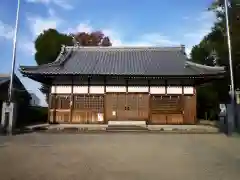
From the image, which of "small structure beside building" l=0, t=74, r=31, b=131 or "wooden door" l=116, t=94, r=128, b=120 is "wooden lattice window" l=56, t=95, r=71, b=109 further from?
"wooden door" l=116, t=94, r=128, b=120

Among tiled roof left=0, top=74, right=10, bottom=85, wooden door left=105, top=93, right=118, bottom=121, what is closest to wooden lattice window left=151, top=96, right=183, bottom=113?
wooden door left=105, top=93, right=118, bottom=121

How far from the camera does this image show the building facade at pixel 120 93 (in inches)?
990

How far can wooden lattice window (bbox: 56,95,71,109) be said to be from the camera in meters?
25.9

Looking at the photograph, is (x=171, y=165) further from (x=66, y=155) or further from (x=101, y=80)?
(x=101, y=80)

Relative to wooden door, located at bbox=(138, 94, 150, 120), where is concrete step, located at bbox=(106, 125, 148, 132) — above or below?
below

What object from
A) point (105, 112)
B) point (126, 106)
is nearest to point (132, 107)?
point (126, 106)

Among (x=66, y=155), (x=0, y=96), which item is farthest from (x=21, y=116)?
(x=66, y=155)

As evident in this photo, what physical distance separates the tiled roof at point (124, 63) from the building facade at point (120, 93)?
85mm

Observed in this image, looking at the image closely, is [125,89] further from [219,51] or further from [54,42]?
[54,42]

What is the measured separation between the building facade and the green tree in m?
19.7

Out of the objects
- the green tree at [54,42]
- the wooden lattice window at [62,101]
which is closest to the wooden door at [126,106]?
the wooden lattice window at [62,101]

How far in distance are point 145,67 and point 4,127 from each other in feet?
44.3

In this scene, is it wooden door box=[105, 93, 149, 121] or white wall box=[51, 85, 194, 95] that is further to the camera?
white wall box=[51, 85, 194, 95]

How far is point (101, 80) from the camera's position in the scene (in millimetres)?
26000
